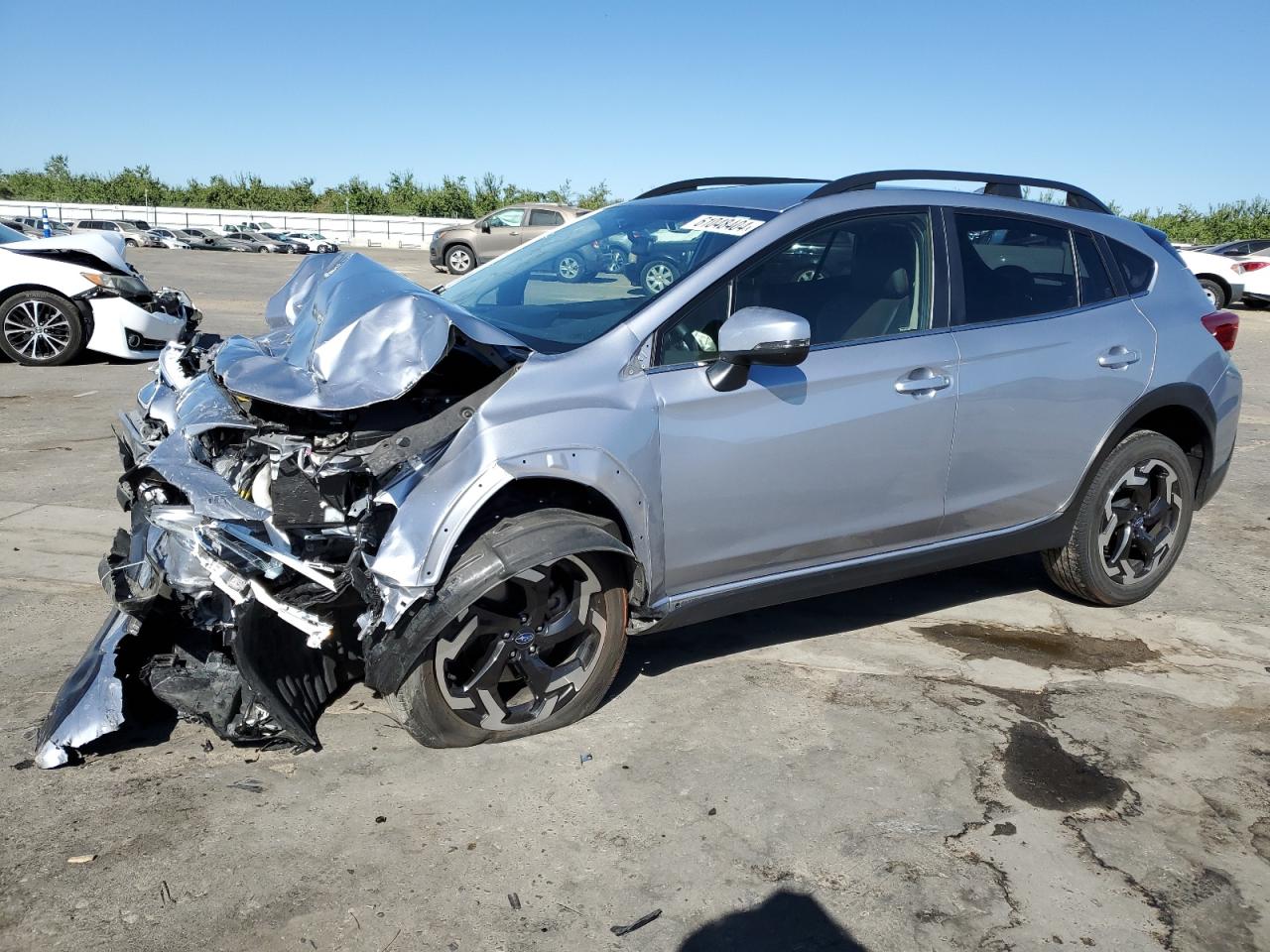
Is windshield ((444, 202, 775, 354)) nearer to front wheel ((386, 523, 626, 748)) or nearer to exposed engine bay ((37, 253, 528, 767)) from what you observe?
exposed engine bay ((37, 253, 528, 767))

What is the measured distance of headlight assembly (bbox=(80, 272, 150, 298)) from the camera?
10.3m

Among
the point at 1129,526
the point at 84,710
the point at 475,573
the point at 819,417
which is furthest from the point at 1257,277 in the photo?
the point at 84,710

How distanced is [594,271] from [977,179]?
5.87 feet

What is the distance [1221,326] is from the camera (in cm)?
501

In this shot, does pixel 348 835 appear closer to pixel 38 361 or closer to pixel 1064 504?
pixel 1064 504

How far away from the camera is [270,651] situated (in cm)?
339

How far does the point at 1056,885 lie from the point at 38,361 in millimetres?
10716

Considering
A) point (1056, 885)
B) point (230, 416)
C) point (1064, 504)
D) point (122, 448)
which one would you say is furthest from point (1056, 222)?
point (122, 448)

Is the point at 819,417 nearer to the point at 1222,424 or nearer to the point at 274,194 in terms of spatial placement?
the point at 1222,424

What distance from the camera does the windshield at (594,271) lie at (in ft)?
12.5

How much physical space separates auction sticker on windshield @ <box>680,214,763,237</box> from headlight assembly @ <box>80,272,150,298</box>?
8.20 m

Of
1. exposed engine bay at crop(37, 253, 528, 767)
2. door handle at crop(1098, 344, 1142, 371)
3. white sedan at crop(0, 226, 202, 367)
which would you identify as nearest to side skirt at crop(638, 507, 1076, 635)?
door handle at crop(1098, 344, 1142, 371)

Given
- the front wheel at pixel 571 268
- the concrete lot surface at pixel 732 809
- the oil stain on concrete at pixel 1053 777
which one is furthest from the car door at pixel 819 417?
the oil stain on concrete at pixel 1053 777

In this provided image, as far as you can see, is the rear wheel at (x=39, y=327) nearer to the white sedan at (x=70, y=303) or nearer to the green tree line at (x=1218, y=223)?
the white sedan at (x=70, y=303)
